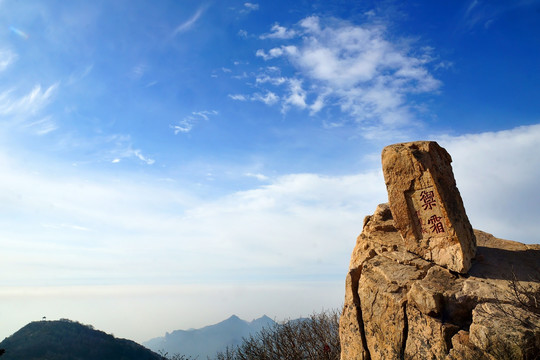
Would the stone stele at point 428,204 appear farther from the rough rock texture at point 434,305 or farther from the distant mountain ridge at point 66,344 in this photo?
the distant mountain ridge at point 66,344

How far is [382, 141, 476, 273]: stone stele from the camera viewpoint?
26.3ft

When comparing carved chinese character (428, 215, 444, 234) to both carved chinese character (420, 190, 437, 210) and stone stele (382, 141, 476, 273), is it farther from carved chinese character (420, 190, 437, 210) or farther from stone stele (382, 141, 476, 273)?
carved chinese character (420, 190, 437, 210)

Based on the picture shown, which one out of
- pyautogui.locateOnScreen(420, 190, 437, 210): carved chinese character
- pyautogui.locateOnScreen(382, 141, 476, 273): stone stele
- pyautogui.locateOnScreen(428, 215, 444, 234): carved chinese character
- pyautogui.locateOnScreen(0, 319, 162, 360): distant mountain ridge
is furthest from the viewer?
pyautogui.locateOnScreen(0, 319, 162, 360): distant mountain ridge

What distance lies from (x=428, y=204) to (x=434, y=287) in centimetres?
199

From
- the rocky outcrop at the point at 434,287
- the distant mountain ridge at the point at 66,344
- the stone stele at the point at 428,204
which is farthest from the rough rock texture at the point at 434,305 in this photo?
the distant mountain ridge at the point at 66,344

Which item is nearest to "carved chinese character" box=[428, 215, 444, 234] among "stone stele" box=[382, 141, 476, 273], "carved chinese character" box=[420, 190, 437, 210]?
"stone stele" box=[382, 141, 476, 273]

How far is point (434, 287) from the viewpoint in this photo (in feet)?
23.9

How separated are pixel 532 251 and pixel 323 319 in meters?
13.5

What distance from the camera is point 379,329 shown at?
779 cm

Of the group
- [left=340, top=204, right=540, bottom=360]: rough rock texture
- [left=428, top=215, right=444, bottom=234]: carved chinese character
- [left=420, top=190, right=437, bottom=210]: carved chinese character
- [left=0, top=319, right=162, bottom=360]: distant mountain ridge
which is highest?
[left=420, top=190, right=437, bottom=210]: carved chinese character

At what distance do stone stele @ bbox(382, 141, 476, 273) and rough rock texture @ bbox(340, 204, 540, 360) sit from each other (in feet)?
1.08

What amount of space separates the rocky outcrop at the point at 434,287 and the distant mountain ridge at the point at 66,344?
136 ft

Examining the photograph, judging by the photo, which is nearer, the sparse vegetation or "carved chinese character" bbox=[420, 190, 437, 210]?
"carved chinese character" bbox=[420, 190, 437, 210]

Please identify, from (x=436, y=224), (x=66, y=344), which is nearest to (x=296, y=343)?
(x=436, y=224)
